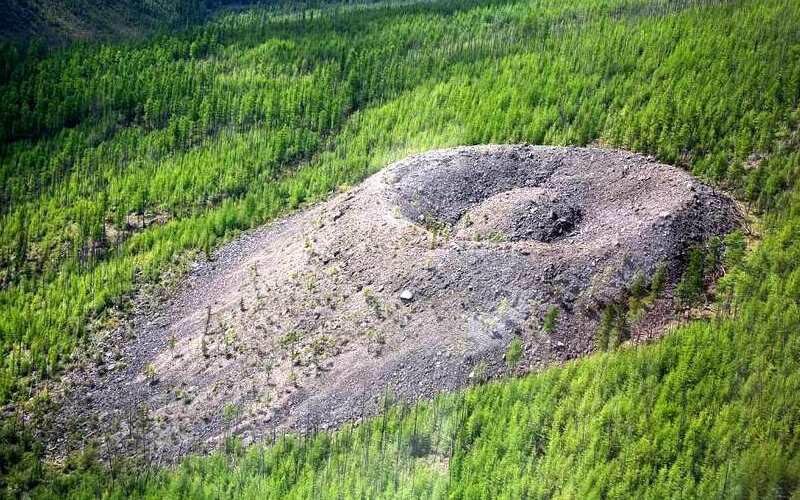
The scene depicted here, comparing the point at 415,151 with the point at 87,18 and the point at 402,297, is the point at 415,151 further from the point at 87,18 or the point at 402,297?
the point at 87,18

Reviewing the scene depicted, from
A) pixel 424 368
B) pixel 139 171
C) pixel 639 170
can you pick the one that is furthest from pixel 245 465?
pixel 139 171

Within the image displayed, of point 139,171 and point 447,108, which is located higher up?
point 447,108

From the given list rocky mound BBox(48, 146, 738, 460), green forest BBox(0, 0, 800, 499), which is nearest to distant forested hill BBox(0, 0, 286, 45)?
green forest BBox(0, 0, 800, 499)

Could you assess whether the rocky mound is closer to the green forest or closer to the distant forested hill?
the green forest

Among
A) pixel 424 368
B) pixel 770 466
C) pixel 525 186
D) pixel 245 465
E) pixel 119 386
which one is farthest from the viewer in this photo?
pixel 525 186

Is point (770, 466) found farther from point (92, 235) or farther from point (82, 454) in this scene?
point (92, 235)

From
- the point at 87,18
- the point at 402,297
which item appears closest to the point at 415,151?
the point at 402,297
